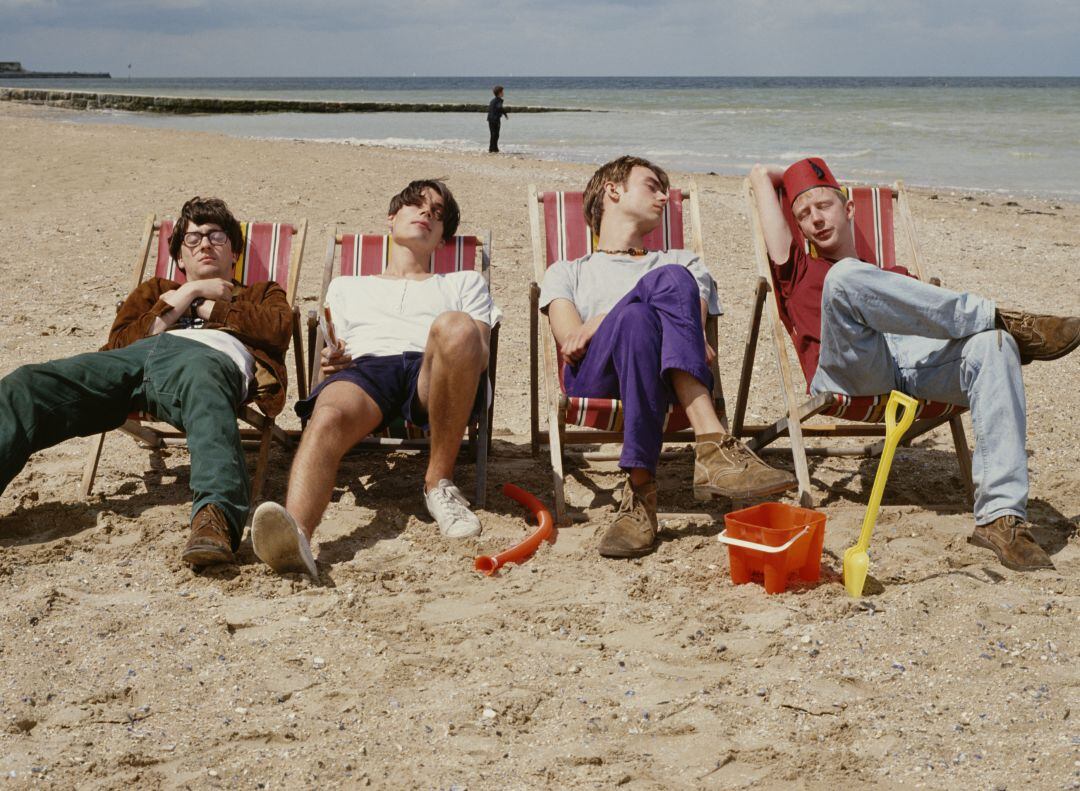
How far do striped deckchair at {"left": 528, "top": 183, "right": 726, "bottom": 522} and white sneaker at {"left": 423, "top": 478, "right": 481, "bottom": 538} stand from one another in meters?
0.34

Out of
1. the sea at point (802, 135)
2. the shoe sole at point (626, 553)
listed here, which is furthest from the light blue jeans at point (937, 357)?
the sea at point (802, 135)

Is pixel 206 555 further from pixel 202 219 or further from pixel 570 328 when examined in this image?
pixel 202 219

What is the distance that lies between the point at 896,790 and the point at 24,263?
290 inches

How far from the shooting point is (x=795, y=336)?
4383 mm

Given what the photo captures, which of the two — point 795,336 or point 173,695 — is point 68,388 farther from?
point 795,336

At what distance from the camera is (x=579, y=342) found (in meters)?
3.98

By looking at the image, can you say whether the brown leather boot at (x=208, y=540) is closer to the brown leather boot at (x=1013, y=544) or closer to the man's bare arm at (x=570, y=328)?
the man's bare arm at (x=570, y=328)

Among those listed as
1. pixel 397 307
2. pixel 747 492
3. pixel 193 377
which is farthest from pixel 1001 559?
pixel 193 377

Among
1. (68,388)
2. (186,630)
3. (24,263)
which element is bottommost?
(186,630)

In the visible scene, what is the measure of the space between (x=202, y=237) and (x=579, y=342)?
1.62 m

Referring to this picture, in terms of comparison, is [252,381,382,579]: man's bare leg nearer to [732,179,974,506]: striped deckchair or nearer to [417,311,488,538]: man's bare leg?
[417,311,488,538]: man's bare leg

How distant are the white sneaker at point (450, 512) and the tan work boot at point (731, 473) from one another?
0.79 metres

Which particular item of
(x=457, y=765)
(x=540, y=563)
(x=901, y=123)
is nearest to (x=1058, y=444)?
(x=540, y=563)

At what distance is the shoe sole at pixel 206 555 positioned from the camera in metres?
3.34
